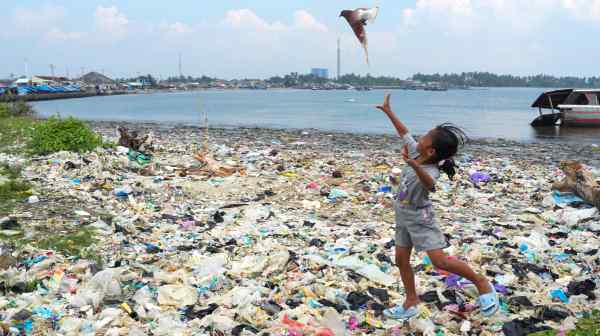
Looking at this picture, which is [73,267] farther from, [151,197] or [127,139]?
[127,139]

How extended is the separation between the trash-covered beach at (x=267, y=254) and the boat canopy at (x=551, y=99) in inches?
756

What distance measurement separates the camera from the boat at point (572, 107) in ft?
76.9

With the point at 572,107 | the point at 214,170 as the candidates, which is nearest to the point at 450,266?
the point at 214,170

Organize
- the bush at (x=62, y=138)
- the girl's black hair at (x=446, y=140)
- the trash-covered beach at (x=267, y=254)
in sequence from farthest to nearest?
1. the bush at (x=62, y=138)
2. the trash-covered beach at (x=267, y=254)
3. the girl's black hair at (x=446, y=140)

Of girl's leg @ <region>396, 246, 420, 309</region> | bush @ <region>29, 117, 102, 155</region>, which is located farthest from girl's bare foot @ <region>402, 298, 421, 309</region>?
bush @ <region>29, 117, 102, 155</region>

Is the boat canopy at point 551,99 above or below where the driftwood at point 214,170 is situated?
above

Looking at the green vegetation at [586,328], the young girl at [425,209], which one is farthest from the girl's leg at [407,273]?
the green vegetation at [586,328]

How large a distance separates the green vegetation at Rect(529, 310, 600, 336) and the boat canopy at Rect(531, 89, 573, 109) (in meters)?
24.5

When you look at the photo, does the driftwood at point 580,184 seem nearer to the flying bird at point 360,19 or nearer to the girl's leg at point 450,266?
the girl's leg at point 450,266

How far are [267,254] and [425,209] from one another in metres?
1.84

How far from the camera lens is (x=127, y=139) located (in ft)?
32.4

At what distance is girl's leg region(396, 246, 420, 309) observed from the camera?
10.9 ft

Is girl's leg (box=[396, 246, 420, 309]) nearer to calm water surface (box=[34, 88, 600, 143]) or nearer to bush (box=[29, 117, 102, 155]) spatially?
bush (box=[29, 117, 102, 155])

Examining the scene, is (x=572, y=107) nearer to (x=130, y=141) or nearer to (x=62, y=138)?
(x=130, y=141)
